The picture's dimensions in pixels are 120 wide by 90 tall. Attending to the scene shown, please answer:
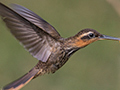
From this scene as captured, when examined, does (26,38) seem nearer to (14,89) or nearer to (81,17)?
(14,89)

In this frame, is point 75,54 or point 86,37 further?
point 75,54

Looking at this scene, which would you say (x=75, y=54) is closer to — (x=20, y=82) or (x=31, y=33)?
(x=20, y=82)

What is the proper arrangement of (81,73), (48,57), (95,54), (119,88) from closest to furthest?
(48,57) < (119,88) < (81,73) < (95,54)

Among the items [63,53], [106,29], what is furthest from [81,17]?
[63,53]

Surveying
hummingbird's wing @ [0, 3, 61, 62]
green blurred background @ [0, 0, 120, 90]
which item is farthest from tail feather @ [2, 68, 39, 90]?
green blurred background @ [0, 0, 120, 90]

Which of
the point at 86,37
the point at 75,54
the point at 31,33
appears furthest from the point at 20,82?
the point at 75,54

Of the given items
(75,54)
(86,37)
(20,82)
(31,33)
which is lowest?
(75,54)

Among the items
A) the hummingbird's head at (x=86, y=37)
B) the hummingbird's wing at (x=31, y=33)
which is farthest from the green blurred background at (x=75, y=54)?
the hummingbird's wing at (x=31, y=33)
